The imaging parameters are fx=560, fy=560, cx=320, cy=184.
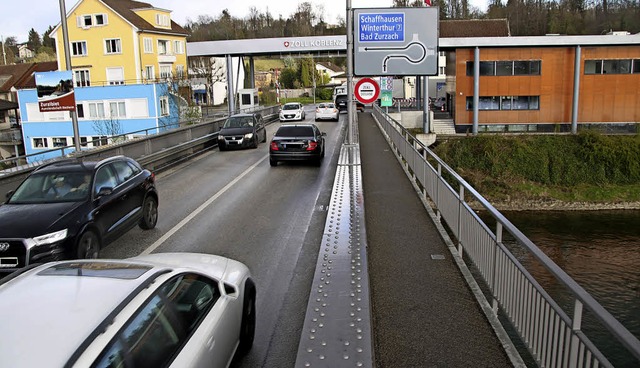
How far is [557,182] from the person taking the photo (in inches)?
1644

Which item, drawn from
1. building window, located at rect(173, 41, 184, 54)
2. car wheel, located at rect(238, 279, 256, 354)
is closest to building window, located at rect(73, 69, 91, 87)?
building window, located at rect(173, 41, 184, 54)

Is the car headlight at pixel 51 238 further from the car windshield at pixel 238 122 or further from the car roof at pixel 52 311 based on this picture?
the car windshield at pixel 238 122

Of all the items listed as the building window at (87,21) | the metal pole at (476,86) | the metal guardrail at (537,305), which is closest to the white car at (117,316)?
the metal guardrail at (537,305)

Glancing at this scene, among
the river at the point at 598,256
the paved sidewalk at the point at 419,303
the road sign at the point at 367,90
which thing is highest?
the road sign at the point at 367,90

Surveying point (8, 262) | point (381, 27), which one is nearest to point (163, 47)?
point (381, 27)

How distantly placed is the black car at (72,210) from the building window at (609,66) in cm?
4378

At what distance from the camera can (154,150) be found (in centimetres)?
1955

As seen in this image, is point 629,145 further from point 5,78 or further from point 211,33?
point 211,33

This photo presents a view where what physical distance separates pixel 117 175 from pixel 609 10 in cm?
11122

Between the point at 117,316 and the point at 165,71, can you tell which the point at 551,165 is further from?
the point at 117,316

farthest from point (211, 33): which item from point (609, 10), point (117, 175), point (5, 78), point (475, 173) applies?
point (117, 175)

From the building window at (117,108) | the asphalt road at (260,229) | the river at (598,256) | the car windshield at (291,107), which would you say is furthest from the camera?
the building window at (117,108)

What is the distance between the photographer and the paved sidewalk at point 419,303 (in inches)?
195

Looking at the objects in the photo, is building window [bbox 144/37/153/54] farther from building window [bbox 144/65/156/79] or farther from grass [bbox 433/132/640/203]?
grass [bbox 433/132/640/203]
